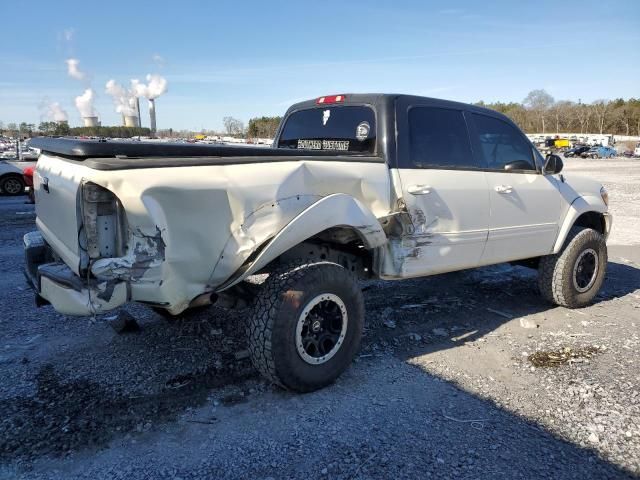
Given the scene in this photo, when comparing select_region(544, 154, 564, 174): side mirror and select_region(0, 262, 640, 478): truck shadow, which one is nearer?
select_region(0, 262, 640, 478): truck shadow

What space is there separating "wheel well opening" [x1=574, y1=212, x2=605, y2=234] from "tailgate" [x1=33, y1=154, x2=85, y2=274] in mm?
4987

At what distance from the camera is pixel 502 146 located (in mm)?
4676

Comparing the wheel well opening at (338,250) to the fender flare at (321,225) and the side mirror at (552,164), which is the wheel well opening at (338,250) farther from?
the side mirror at (552,164)

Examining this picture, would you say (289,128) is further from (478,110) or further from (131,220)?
(131,220)

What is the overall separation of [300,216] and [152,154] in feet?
3.04

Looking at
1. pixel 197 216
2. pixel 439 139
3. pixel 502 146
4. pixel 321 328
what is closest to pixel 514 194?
pixel 502 146

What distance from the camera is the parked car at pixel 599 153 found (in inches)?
2010

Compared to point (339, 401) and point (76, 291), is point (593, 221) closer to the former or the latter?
point (339, 401)

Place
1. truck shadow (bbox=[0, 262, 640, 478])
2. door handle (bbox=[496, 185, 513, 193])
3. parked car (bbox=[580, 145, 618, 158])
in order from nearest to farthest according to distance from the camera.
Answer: truck shadow (bbox=[0, 262, 640, 478])
door handle (bbox=[496, 185, 513, 193])
parked car (bbox=[580, 145, 618, 158])

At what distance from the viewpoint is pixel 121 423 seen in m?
2.91

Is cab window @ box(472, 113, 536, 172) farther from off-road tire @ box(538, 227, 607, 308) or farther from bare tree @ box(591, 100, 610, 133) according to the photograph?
bare tree @ box(591, 100, 610, 133)

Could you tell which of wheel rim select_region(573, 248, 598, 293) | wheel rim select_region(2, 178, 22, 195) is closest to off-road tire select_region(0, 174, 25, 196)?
wheel rim select_region(2, 178, 22, 195)

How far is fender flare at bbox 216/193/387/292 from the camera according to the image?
297 centimetres

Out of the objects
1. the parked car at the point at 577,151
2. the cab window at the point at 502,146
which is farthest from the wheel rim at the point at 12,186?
the parked car at the point at 577,151
